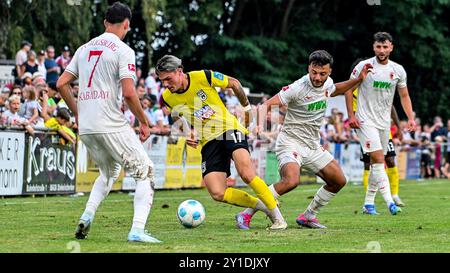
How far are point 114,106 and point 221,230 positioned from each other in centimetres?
263

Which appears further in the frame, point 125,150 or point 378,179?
point 378,179

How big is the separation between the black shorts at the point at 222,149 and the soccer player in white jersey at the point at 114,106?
81.4 inches

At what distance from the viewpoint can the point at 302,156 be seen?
535 inches

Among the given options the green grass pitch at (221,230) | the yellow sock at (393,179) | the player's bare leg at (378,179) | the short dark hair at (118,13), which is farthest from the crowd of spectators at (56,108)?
the short dark hair at (118,13)

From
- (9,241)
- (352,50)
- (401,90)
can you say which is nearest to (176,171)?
(401,90)

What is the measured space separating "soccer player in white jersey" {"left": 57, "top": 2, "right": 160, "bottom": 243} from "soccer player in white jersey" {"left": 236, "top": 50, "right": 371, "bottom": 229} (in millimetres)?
2633

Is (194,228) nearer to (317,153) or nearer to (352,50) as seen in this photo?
(317,153)

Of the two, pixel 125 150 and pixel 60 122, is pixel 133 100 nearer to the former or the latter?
pixel 125 150

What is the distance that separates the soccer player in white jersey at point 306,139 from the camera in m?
13.3

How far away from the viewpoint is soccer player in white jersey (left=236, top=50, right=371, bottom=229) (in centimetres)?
1330

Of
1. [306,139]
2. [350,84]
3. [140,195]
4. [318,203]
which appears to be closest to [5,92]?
[350,84]

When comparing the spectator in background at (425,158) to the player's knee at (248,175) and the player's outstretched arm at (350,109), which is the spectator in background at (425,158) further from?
the player's knee at (248,175)

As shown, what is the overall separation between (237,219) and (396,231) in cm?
191

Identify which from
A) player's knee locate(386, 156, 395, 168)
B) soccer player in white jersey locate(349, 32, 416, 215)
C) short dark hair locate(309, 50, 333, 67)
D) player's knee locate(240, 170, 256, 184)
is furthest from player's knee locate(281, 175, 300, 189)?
player's knee locate(386, 156, 395, 168)
